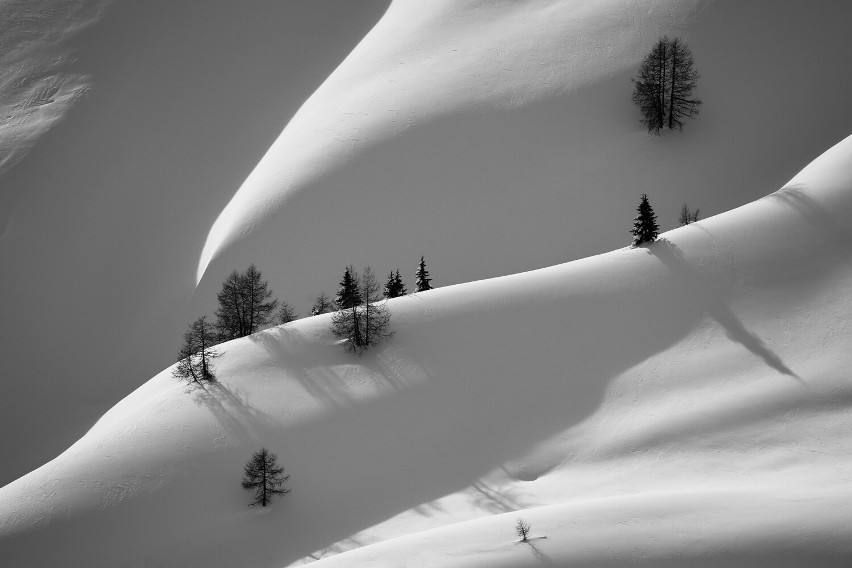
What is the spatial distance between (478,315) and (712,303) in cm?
1235

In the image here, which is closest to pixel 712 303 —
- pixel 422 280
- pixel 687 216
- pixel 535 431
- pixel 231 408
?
pixel 535 431

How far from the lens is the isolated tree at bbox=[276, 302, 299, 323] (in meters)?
48.2

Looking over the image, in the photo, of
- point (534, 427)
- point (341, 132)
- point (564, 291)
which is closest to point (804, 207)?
point (564, 291)

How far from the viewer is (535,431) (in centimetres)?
3728

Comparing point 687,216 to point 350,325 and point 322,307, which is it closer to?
point 350,325

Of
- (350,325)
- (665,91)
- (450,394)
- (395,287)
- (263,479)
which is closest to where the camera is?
(263,479)

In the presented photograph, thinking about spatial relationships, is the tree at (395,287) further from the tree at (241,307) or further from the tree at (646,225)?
the tree at (646,225)

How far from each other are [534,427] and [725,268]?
570 inches

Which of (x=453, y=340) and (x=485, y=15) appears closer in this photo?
(x=453, y=340)

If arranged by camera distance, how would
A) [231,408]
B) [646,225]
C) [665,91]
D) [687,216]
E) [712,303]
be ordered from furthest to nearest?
1. [665,91]
2. [687,216]
3. [646,225]
4. [712,303]
5. [231,408]

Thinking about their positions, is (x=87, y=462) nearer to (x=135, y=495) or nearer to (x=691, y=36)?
(x=135, y=495)

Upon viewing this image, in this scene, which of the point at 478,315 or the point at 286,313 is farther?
the point at 286,313

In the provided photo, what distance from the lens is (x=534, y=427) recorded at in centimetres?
3747

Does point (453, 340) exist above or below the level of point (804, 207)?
below
